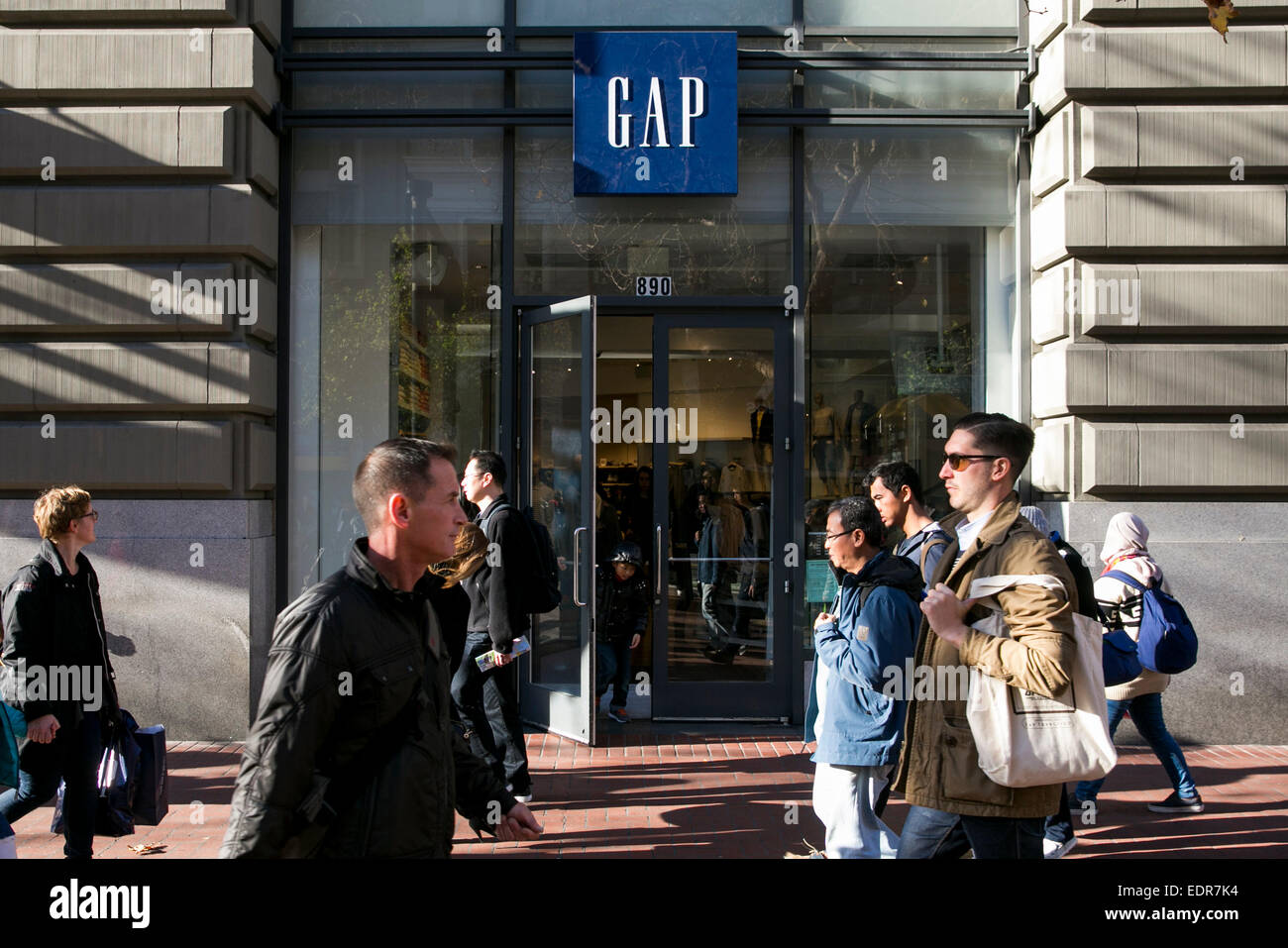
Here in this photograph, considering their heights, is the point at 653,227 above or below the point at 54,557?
→ above

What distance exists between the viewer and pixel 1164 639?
5996mm

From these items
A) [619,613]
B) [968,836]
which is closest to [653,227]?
[619,613]

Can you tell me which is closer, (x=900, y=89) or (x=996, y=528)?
(x=996, y=528)

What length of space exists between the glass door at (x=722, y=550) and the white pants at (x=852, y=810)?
3.92 meters

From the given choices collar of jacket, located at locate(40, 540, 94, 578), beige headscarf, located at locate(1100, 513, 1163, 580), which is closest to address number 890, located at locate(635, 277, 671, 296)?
beige headscarf, located at locate(1100, 513, 1163, 580)

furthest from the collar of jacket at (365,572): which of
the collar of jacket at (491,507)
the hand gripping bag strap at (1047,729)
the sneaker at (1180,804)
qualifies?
the sneaker at (1180,804)

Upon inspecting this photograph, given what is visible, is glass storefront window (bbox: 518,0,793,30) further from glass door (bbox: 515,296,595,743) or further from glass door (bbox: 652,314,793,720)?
glass door (bbox: 652,314,793,720)

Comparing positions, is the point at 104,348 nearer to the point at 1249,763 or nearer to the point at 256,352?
the point at 256,352

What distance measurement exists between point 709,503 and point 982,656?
17.6 ft

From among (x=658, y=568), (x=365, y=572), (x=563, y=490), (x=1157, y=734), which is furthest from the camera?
(x=658, y=568)

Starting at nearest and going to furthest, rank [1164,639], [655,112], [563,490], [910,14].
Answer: [1164,639]
[563,490]
[655,112]
[910,14]

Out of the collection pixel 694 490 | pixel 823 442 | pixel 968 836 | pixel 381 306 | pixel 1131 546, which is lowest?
pixel 968 836

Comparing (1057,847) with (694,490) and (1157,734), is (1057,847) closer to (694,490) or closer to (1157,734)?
(1157,734)

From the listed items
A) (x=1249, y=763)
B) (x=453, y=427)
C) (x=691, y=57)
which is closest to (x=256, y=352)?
(x=453, y=427)
